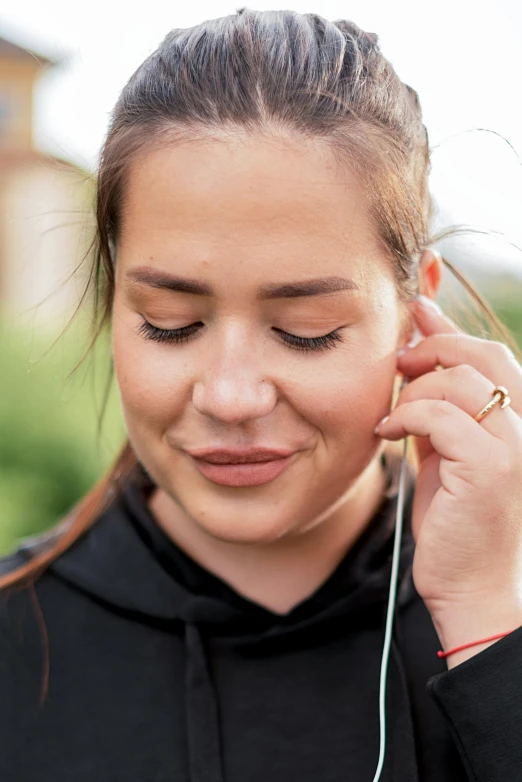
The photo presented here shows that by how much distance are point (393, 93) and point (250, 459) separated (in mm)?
822

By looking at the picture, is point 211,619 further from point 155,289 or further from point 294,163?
point 294,163

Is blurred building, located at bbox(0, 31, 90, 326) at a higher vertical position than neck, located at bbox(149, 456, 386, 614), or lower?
higher

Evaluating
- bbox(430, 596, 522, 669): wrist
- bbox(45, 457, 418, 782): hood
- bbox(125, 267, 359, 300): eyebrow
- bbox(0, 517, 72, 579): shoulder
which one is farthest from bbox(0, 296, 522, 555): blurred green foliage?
bbox(430, 596, 522, 669): wrist

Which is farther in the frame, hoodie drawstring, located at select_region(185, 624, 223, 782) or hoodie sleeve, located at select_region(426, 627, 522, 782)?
hoodie drawstring, located at select_region(185, 624, 223, 782)

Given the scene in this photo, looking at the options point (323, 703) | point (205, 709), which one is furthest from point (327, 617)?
point (205, 709)

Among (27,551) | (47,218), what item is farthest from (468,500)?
(47,218)

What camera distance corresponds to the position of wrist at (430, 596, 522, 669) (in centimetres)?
189

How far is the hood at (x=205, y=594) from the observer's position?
83.5 inches

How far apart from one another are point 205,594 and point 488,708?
696 mm

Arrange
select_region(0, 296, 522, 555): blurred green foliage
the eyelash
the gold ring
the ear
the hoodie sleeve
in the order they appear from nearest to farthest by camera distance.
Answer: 1. the hoodie sleeve
2. the eyelash
3. the gold ring
4. the ear
5. select_region(0, 296, 522, 555): blurred green foliage

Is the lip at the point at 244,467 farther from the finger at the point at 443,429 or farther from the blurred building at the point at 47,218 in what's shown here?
the blurred building at the point at 47,218

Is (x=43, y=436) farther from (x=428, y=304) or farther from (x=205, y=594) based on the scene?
(x=428, y=304)

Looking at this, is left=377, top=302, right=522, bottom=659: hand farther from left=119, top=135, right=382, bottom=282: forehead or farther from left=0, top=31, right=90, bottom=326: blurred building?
left=0, top=31, right=90, bottom=326: blurred building

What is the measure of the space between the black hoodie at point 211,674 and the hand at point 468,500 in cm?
11
